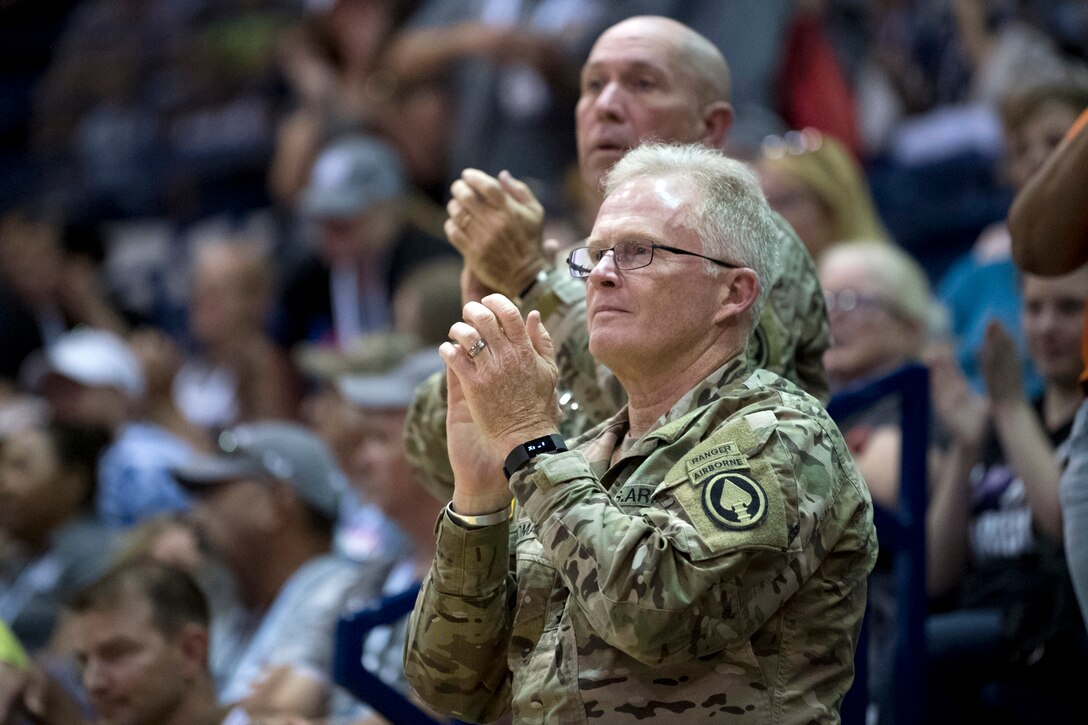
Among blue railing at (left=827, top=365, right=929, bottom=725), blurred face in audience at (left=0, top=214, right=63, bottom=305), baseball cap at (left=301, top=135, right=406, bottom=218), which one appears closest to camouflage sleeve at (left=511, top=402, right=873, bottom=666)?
blue railing at (left=827, top=365, right=929, bottom=725)

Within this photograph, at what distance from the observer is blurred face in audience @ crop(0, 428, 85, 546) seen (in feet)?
17.2

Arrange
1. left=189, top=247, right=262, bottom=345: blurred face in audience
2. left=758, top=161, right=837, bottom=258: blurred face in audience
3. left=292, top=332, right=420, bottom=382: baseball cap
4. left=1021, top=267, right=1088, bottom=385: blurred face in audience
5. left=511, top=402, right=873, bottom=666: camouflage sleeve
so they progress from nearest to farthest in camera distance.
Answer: left=511, top=402, right=873, bottom=666: camouflage sleeve, left=1021, top=267, right=1088, bottom=385: blurred face in audience, left=758, top=161, right=837, bottom=258: blurred face in audience, left=292, top=332, right=420, bottom=382: baseball cap, left=189, top=247, right=262, bottom=345: blurred face in audience

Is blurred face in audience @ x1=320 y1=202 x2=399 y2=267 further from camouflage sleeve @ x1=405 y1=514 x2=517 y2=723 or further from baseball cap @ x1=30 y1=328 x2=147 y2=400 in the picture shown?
camouflage sleeve @ x1=405 y1=514 x2=517 y2=723

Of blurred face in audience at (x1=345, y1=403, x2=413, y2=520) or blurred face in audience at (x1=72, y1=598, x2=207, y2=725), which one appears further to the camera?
blurred face in audience at (x1=345, y1=403, x2=413, y2=520)

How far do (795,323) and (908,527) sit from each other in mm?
700

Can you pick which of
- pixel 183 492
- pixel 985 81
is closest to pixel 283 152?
pixel 183 492

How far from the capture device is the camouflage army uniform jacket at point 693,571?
6.65 feet

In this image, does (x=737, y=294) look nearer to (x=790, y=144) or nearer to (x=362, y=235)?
(x=790, y=144)

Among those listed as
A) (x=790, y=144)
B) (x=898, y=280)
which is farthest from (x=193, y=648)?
(x=790, y=144)

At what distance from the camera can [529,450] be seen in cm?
216

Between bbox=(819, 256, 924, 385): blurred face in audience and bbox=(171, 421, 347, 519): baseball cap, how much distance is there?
1.58 metres

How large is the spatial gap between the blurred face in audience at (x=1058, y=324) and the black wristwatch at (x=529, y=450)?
1.80m

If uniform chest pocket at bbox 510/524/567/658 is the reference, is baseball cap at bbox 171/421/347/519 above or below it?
below

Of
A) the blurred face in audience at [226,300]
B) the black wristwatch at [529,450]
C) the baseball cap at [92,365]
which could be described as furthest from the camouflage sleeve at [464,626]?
the blurred face in audience at [226,300]
